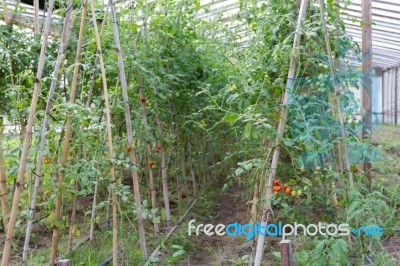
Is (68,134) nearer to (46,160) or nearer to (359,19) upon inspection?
(46,160)

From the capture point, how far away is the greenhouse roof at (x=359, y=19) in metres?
4.55

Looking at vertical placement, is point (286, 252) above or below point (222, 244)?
above

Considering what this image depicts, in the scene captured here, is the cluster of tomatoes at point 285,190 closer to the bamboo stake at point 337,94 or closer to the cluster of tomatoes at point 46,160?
the bamboo stake at point 337,94

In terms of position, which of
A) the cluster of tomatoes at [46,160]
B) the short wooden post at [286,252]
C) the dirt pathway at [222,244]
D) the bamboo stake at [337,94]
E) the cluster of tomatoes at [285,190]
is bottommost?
the dirt pathway at [222,244]

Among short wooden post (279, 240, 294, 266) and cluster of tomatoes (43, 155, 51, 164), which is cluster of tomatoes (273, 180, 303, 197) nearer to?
short wooden post (279, 240, 294, 266)

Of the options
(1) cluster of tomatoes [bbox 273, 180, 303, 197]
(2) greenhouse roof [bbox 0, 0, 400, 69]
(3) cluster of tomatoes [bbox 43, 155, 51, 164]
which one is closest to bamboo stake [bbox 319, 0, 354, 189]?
(1) cluster of tomatoes [bbox 273, 180, 303, 197]

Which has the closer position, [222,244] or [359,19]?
[222,244]

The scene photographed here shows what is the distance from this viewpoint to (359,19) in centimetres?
597

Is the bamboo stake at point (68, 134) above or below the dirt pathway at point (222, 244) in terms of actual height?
above

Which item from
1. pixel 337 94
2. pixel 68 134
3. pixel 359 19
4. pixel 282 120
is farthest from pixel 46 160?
pixel 359 19

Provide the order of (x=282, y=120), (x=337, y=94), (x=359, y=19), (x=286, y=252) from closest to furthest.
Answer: (x=286, y=252) < (x=282, y=120) < (x=337, y=94) < (x=359, y=19)

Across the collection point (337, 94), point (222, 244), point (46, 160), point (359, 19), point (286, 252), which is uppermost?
point (359, 19)

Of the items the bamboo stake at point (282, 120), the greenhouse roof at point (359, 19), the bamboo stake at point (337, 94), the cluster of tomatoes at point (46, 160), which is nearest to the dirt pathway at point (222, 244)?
the bamboo stake at point (282, 120)

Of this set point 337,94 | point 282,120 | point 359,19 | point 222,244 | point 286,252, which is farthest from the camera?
point 359,19
